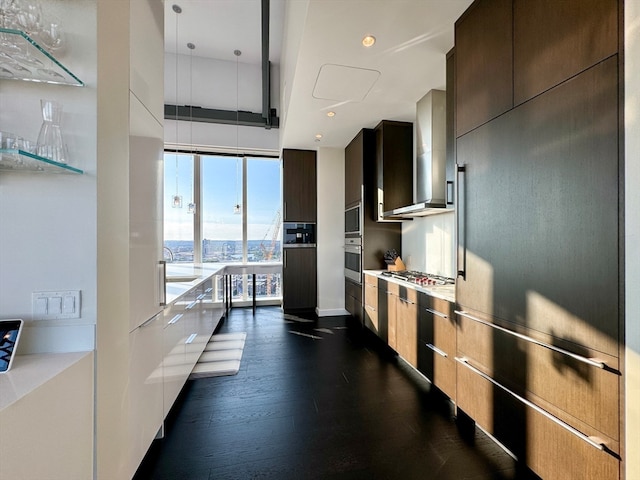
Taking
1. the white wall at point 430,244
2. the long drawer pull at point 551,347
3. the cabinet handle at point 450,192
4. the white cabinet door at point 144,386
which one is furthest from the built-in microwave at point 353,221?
the white cabinet door at point 144,386

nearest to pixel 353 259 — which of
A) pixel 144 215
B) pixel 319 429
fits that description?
pixel 319 429

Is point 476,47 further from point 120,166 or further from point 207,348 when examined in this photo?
point 207,348

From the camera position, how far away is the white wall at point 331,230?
484cm

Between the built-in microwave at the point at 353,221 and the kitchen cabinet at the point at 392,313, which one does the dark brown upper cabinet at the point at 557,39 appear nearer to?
the kitchen cabinet at the point at 392,313

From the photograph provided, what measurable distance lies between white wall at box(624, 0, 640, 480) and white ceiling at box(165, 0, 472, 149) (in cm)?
115

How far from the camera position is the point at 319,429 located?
193cm

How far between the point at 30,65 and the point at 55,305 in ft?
2.95

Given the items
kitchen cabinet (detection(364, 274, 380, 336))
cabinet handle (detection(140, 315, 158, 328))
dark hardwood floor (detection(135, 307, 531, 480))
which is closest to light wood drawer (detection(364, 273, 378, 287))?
kitchen cabinet (detection(364, 274, 380, 336))

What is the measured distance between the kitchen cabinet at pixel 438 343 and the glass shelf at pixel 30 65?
8.03 feet

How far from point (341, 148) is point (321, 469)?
14.3 ft

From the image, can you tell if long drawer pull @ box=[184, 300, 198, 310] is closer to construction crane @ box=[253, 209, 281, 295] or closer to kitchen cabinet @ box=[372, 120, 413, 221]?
kitchen cabinet @ box=[372, 120, 413, 221]

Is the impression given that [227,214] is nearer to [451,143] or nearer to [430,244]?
[430,244]

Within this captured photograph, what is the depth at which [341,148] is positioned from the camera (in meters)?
4.89

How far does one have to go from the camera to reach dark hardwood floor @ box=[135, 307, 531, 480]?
1.60 m
